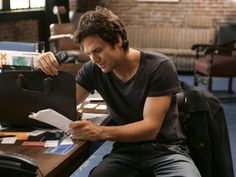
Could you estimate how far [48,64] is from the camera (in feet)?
5.74

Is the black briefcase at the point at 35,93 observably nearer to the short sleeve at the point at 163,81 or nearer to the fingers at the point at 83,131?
the fingers at the point at 83,131

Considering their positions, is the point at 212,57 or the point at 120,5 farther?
the point at 120,5

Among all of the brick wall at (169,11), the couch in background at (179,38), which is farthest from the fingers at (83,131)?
the brick wall at (169,11)

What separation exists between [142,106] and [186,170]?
35 centimetres

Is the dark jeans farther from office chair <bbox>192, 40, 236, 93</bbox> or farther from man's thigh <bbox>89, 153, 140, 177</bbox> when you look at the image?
office chair <bbox>192, 40, 236, 93</bbox>

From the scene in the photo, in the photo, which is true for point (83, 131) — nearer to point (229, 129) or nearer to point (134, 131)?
point (134, 131)

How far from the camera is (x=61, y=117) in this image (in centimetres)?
166

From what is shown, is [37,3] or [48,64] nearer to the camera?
[48,64]

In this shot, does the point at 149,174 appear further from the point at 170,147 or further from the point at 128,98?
the point at 128,98

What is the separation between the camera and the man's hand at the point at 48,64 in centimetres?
171

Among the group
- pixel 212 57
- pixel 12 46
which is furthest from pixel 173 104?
pixel 212 57

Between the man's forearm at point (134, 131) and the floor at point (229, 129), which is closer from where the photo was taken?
the man's forearm at point (134, 131)

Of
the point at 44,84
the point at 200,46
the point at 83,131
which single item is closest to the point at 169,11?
the point at 200,46

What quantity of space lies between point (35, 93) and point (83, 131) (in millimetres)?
272
